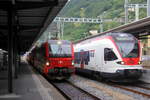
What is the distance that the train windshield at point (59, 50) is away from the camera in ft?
62.9

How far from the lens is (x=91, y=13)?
125 m

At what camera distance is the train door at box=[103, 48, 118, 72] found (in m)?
16.7

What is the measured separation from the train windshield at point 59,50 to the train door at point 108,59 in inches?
118

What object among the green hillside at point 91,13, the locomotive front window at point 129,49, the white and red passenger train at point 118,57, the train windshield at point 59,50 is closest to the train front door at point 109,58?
the white and red passenger train at point 118,57

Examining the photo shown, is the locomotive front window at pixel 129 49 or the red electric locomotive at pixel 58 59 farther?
the red electric locomotive at pixel 58 59

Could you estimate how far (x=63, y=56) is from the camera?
19.1 meters

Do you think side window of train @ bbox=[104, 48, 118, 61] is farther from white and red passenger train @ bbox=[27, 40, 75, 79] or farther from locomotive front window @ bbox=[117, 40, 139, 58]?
white and red passenger train @ bbox=[27, 40, 75, 79]

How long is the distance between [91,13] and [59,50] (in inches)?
4221

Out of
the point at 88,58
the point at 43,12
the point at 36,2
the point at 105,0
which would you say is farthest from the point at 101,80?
the point at 105,0

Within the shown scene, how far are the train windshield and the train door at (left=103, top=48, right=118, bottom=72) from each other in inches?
118

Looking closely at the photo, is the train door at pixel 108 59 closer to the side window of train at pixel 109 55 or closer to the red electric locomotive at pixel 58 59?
the side window of train at pixel 109 55

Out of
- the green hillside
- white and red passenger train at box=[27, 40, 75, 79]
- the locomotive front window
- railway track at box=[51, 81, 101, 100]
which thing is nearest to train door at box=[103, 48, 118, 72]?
the locomotive front window

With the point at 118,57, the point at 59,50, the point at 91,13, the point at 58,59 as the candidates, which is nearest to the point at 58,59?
the point at 58,59

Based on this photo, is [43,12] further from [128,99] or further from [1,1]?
[128,99]
